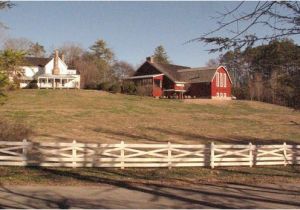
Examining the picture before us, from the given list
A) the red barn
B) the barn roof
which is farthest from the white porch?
the barn roof

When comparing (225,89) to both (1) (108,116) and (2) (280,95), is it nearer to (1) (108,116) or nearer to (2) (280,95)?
(1) (108,116)

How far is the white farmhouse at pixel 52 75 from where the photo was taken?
7294 centimetres

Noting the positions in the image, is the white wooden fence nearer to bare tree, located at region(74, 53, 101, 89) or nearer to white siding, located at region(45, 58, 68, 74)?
white siding, located at region(45, 58, 68, 74)

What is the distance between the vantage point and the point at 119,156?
1833cm

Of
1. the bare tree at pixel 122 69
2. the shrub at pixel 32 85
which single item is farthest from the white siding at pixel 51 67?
the bare tree at pixel 122 69

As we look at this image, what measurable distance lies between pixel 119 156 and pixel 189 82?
52036 mm

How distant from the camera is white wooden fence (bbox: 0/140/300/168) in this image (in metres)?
18.0

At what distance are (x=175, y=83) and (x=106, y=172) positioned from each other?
51.2 m

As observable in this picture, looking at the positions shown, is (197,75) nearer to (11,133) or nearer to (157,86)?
(157,86)

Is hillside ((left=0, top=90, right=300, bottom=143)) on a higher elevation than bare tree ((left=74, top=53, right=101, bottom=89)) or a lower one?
lower

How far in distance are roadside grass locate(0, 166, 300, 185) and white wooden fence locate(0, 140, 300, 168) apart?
41 cm

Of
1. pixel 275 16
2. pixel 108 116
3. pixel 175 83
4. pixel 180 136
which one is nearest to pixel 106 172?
pixel 275 16

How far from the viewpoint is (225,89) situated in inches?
2719

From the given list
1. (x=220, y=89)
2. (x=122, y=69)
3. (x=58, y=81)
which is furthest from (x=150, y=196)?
(x=122, y=69)
